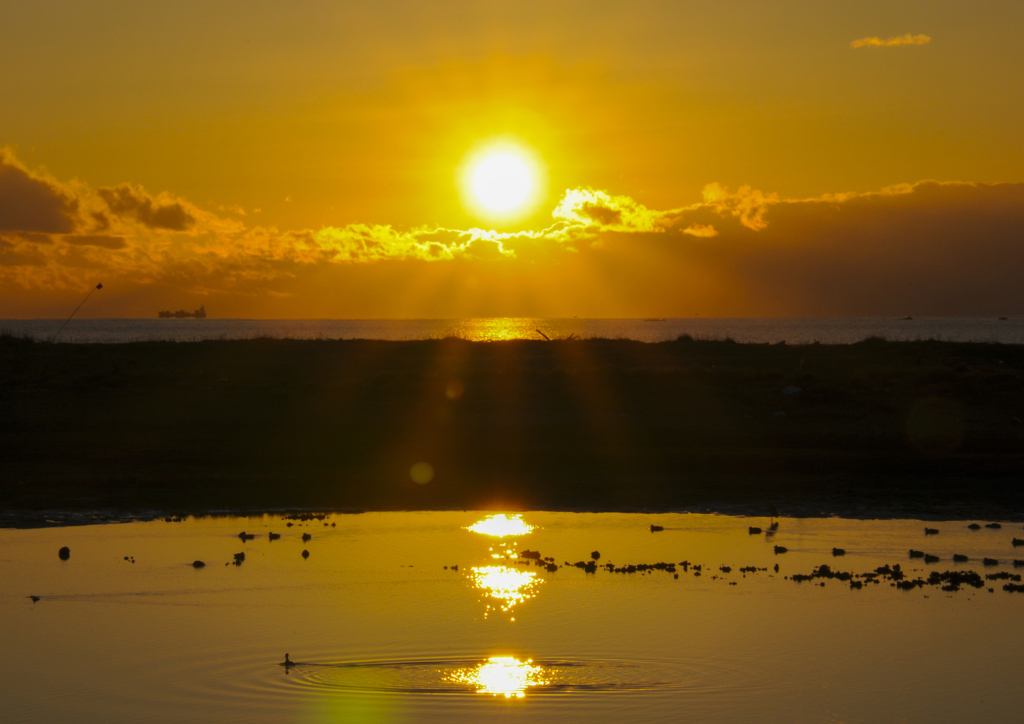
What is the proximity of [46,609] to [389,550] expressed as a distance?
16.5ft

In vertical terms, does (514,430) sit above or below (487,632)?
above

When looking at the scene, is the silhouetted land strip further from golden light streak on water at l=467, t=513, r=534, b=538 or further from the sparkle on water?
the sparkle on water

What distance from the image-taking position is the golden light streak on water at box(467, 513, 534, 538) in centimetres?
1670

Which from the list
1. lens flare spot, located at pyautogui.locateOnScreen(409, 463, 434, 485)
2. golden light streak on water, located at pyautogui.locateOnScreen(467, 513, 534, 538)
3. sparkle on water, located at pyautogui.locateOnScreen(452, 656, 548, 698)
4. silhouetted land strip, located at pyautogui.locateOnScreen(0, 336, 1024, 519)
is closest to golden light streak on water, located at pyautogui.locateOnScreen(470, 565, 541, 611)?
sparkle on water, located at pyautogui.locateOnScreen(452, 656, 548, 698)

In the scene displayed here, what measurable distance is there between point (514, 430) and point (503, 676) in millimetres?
18074

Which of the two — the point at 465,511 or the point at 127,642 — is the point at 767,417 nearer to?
the point at 465,511

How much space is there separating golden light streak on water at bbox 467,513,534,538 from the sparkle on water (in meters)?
6.52

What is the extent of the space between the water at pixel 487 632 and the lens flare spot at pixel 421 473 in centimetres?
539

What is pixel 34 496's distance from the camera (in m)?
19.2

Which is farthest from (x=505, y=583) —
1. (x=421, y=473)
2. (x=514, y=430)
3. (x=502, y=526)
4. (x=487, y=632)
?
(x=514, y=430)

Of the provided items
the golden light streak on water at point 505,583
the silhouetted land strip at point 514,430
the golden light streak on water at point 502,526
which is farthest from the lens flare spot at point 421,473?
the golden light streak on water at point 505,583

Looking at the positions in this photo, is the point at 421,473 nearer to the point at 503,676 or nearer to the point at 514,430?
the point at 514,430

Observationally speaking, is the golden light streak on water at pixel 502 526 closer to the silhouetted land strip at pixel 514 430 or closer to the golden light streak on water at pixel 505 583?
the silhouetted land strip at pixel 514 430

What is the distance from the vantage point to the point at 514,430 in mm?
27531
